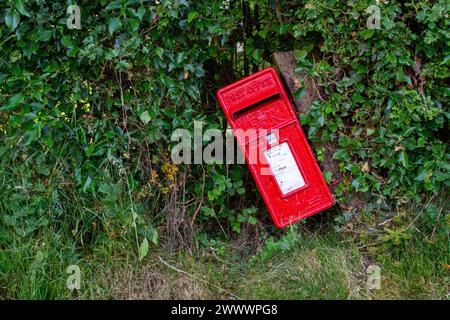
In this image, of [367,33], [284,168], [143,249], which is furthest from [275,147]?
[143,249]

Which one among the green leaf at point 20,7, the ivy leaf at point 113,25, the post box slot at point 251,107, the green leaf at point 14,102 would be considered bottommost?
the post box slot at point 251,107

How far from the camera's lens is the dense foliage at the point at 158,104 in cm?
360

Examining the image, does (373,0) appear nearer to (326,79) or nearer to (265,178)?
(326,79)

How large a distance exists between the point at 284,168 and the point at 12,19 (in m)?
2.05

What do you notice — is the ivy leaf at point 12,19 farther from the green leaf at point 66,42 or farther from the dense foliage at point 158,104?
the green leaf at point 66,42

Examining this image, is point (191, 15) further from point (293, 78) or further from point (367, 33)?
point (367, 33)

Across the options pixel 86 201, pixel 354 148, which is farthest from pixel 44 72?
pixel 354 148

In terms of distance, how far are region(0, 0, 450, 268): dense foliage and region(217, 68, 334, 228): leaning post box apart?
176 mm

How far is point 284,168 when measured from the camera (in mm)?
3848

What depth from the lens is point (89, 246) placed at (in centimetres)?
375

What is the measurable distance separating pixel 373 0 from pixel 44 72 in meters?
2.26

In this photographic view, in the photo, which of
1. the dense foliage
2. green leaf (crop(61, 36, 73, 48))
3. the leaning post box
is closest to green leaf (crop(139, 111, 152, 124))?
the dense foliage

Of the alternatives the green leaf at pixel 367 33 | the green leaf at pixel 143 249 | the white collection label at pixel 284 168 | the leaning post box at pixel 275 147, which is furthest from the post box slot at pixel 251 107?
the green leaf at pixel 143 249
